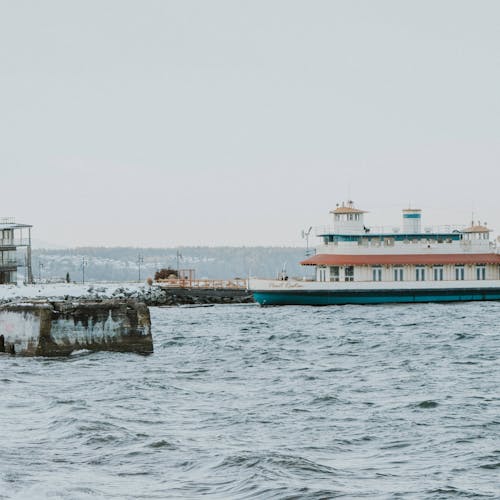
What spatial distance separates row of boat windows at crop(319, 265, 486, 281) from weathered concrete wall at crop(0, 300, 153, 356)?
4106 cm

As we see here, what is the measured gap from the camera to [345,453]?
16969mm

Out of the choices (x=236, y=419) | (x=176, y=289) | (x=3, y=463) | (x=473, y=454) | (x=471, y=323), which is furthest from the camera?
(x=176, y=289)

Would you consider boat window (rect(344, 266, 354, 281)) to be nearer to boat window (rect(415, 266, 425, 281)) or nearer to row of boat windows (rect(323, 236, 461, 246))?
row of boat windows (rect(323, 236, 461, 246))

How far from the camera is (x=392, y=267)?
73875 mm

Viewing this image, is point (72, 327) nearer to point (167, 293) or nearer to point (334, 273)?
point (334, 273)

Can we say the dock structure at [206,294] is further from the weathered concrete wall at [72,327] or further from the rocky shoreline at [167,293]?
the weathered concrete wall at [72,327]

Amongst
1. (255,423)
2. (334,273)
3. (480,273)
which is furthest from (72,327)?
(480,273)

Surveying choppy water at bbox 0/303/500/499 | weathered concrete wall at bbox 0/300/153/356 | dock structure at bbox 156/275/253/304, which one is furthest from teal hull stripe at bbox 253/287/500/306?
weathered concrete wall at bbox 0/300/153/356

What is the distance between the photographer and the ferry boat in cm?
7081

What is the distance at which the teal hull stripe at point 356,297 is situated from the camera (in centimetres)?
7031

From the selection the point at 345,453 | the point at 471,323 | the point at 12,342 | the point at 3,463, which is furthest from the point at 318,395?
the point at 471,323

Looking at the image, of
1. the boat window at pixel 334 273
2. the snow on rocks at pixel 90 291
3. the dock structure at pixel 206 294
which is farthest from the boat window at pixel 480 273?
the snow on rocks at pixel 90 291

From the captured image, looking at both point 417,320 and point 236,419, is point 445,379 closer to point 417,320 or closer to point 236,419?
point 236,419

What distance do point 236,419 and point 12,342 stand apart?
13.6 m
